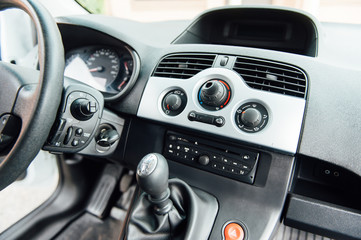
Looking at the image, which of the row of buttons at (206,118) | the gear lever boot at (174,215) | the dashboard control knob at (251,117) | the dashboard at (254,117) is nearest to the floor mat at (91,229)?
the dashboard at (254,117)

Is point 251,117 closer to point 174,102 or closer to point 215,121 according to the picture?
point 215,121

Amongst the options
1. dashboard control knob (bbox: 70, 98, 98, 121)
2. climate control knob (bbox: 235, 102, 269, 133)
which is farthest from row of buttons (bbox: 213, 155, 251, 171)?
dashboard control knob (bbox: 70, 98, 98, 121)

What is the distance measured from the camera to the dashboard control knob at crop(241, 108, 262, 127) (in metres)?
0.74

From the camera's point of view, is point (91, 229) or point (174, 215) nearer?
point (174, 215)

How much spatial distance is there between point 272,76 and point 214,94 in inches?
7.7

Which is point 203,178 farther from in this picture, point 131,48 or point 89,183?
point 89,183

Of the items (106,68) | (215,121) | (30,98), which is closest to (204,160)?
(215,121)

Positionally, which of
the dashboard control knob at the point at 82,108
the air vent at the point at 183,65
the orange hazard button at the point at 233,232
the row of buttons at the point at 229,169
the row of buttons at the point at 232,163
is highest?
the air vent at the point at 183,65

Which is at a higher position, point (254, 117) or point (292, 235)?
point (254, 117)

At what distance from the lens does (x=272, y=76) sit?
793mm

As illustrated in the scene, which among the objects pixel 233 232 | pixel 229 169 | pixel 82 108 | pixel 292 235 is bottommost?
pixel 292 235

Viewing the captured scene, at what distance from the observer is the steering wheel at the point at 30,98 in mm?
539

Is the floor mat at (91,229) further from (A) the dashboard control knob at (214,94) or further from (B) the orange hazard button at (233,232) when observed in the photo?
(A) the dashboard control knob at (214,94)

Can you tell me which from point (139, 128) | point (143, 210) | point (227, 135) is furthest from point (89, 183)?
point (227, 135)
